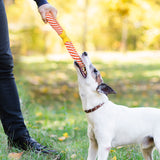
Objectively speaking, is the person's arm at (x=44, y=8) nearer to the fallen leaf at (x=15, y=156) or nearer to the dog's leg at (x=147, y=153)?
the fallen leaf at (x=15, y=156)

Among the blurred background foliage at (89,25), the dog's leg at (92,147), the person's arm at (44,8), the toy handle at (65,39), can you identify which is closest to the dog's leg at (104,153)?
the dog's leg at (92,147)

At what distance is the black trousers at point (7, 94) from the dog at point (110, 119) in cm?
57

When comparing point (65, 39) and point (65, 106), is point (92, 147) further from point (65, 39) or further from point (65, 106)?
point (65, 106)

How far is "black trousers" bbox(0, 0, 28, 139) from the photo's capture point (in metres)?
2.35

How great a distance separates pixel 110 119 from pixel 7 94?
34.5 inches

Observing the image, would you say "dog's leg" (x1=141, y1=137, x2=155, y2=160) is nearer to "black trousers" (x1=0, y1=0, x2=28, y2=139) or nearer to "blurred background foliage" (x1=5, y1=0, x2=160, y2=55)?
"black trousers" (x1=0, y1=0, x2=28, y2=139)

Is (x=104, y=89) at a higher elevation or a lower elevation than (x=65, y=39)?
lower

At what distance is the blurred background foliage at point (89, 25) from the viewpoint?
325 inches

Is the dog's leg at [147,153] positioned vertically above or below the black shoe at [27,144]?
below

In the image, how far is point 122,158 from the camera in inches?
102

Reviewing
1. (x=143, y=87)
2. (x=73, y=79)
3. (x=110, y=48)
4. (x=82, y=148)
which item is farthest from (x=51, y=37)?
(x=82, y=148)

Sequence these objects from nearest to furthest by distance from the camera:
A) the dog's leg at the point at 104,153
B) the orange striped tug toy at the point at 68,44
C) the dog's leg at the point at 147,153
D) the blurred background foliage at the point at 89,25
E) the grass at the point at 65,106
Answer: the dog's leg at the point at 104,153, the orange striped tug toy at the point at 68,44, the dog's leg at the point at 147,153, the grass at the point at 65,106, the blurred background foliage at the point at 89,25

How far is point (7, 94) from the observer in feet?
8.04

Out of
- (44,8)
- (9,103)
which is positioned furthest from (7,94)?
(44,8)
